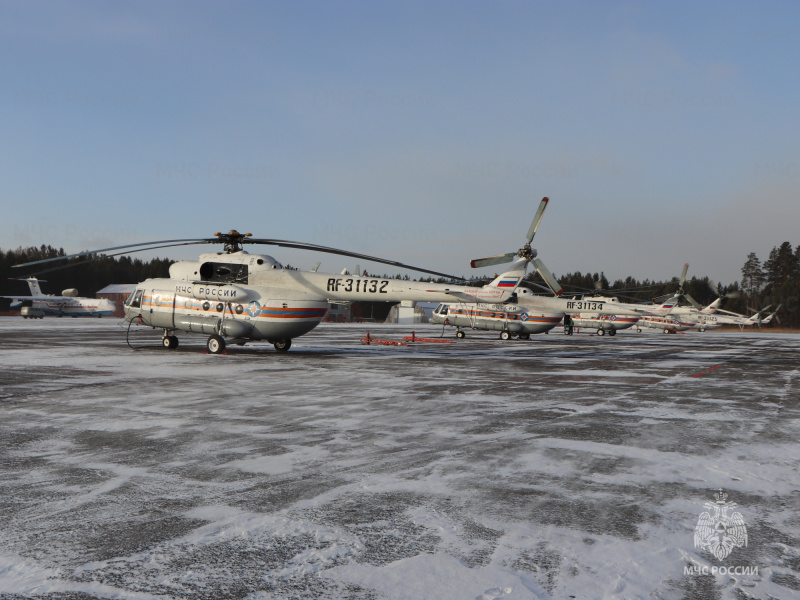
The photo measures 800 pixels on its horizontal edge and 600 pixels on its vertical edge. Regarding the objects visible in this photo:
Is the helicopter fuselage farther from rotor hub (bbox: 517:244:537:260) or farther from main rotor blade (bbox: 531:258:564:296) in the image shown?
rotor hub (bbox: 517:244:537:260)

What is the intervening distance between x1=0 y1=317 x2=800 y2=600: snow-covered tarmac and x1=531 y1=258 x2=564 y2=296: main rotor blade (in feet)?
58.4

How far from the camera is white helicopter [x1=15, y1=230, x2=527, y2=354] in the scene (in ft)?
69.9

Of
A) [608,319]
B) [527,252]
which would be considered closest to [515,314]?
[527,252]

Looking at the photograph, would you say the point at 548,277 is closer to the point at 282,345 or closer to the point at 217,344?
the point at 282,345

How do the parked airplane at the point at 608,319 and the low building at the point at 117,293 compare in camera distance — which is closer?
the parked airplane at the point at 608,319

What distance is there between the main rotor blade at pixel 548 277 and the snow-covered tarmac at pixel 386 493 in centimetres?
1779

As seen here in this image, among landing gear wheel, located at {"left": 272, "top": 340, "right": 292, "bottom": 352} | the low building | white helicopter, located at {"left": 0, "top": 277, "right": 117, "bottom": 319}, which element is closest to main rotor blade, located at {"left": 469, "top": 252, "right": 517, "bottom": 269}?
landing gear wheel, located at {"left": 272, "top": 340, "right": 292, "bottom": 352}

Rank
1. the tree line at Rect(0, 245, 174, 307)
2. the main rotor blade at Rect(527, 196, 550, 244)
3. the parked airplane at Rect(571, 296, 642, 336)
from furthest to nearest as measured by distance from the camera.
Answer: the tree line at Rect(0, 245, 174, 307)
the parked airplane at Rect(571, 296, 642, 336)
the main rotor blade at Rect(527, 196, 550, 244)

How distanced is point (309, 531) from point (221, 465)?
241cm

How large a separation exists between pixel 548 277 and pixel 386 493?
2722cm

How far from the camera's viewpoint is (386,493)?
5543 millimetres

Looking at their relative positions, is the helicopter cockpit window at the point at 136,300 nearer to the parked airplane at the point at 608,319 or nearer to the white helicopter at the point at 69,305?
the parked airplane at the point at 608,319

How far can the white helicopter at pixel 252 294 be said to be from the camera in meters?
21.3

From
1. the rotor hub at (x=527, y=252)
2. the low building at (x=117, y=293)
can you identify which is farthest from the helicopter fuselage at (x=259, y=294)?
the low building at (x=117, y=293)
